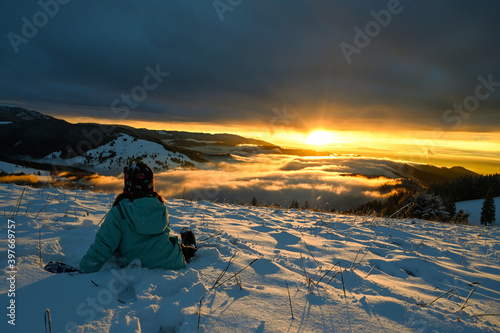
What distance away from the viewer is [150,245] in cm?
321

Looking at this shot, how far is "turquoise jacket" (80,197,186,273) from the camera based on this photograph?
9.68 ft

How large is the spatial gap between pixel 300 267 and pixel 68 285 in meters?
3.22

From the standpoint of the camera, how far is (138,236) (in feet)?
10.5

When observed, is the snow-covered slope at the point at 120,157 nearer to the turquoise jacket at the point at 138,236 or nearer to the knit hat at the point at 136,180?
the knit hat at the point at 136,180

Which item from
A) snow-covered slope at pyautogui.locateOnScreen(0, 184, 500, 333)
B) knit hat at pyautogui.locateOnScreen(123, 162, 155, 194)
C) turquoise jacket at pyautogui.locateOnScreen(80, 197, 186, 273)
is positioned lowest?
snow-covered slope at pyautogui.locateOnScreen(0, 184, 500, 333)

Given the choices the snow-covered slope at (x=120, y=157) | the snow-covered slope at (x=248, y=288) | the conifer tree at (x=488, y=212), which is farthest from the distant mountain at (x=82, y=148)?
the conifer tree at (x=488, y=212)

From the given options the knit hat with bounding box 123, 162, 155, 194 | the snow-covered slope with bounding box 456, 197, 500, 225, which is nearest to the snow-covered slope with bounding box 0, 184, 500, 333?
the knit hat with bounding box 123, 162, 155, 194

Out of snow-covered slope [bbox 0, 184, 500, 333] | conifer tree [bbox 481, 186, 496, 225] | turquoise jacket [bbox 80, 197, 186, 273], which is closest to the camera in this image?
snow-covered slope [bbox 0, 184, 500, 333]

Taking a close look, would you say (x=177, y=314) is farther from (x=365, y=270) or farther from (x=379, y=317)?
(x=365, y=270)

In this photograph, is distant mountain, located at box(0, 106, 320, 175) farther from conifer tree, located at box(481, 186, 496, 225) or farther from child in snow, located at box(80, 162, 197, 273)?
conifer tree, located at box(481, 186, 496, 225)

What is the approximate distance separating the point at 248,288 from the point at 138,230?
173 centimetres

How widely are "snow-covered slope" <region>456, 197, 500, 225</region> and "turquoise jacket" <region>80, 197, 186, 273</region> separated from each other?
76.1 metres

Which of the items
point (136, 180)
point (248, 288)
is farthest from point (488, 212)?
point (136, 180)

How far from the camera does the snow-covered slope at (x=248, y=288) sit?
2.18m
